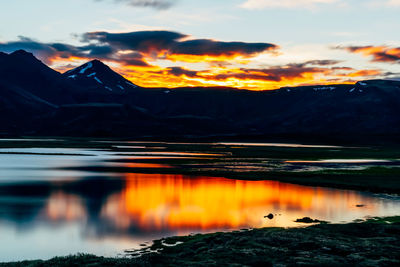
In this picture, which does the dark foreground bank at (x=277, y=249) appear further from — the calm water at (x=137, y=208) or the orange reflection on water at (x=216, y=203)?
the orange reflection on water at (x=216, y=203)

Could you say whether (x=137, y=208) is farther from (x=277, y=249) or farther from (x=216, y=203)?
(x=277, y=249)

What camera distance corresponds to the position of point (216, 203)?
53562 mm

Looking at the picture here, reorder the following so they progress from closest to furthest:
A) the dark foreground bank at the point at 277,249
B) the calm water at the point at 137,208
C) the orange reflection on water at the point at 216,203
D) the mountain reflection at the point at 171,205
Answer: the dark foreground bank at the point at 277,249, the calm water at the point at 137,208, the mountain reflection at the point at 171,205, the orange reflection on water at the point at 216,203

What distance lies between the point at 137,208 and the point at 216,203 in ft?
29.7

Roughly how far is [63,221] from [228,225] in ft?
47.8

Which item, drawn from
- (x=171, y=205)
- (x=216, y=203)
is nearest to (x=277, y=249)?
(x=171, y=205)

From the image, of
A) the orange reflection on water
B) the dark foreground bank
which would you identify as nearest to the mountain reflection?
the orange reflection on water

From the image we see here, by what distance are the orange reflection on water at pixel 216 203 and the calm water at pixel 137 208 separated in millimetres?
89

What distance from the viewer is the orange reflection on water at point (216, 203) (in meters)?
42.5

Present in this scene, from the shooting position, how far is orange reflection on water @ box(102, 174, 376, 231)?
4245 cm

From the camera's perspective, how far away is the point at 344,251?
28531mm

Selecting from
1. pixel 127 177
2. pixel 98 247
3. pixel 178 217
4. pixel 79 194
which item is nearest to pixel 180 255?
pixel 98 247

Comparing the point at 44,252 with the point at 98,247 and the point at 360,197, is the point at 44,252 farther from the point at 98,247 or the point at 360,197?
the point at 360,197

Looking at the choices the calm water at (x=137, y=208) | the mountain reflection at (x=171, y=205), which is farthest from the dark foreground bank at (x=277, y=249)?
the mountain reflection at (x=171, y=205)
